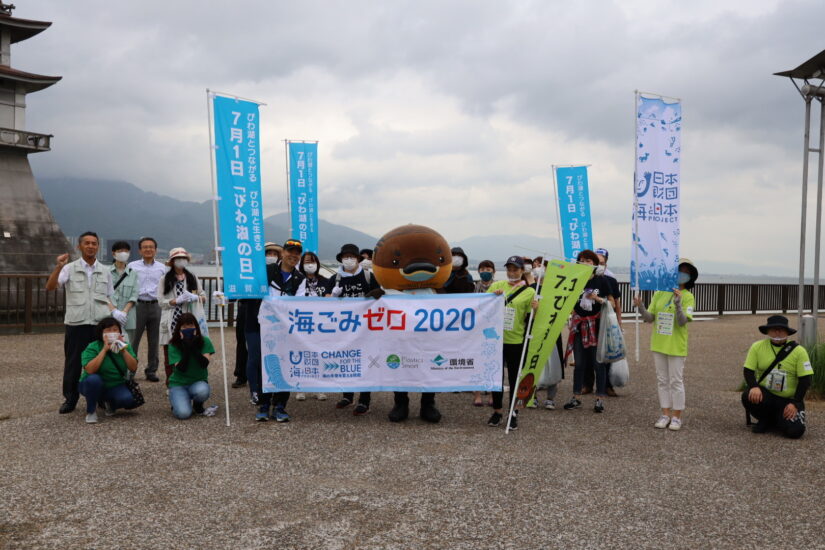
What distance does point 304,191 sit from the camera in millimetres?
13562

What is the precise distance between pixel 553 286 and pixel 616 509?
244 centimetres

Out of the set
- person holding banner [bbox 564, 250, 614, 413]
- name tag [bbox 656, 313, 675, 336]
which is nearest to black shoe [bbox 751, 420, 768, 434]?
name tag [bbox 656, 313, 675, 336]

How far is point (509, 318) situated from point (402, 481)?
2.39 m

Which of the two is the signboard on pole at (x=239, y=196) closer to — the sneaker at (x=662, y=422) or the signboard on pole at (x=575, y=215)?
the sneaker at (x=662, y=422)

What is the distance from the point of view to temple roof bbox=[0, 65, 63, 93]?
22.4 m

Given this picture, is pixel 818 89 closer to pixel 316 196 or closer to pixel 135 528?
pixel 316 196

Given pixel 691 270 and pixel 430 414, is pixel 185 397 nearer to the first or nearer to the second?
pixel 430 414

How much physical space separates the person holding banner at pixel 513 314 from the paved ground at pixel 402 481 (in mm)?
346

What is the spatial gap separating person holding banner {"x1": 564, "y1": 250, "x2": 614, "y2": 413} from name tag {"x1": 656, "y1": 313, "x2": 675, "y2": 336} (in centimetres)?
99

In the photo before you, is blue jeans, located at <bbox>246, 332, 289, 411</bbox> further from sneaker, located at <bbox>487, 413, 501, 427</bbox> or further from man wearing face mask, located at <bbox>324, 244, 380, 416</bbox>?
sneaker, located at <bbox>487, 413, 501, 427</bbox>

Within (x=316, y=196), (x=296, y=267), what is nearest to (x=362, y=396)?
(x=296, y=267)

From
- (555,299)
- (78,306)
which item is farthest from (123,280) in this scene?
(555,299)

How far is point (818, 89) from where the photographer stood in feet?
30.6

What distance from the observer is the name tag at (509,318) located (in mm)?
6379
